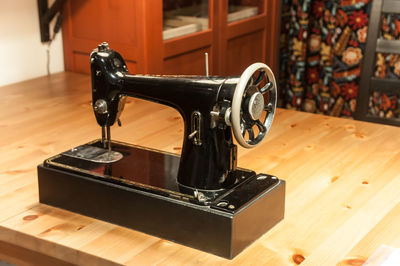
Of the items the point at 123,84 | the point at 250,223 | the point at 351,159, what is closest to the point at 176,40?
the point at 351,159

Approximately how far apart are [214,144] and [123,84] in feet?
0.77

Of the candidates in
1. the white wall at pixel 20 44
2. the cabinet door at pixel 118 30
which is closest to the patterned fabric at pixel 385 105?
the cabinet door at pixel 118 30

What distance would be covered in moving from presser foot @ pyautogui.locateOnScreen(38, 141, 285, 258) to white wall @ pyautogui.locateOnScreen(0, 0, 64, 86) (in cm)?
118

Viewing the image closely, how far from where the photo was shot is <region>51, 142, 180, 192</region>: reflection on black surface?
1223 mm

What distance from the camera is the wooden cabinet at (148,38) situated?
2355 millimetres

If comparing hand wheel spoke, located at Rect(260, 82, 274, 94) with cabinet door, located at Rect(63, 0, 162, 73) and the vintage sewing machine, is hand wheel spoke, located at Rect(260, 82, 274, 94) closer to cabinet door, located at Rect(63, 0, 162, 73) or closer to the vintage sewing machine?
the vintage sewing machine

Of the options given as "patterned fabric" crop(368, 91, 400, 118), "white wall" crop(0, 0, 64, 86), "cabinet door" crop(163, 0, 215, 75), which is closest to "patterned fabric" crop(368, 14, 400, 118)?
"patterned fabric" crop(368, 91, 400, 118)

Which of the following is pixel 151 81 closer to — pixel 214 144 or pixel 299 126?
pixel 214 144

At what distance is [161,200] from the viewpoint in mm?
1156

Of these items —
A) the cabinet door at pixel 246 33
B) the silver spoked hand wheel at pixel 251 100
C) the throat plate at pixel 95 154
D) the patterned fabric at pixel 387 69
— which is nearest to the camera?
the silver spoked hand wheel at pixel 251 100

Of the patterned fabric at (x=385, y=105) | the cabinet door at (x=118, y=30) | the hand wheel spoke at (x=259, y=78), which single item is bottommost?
the patterned fabric at (x=385, y=105)

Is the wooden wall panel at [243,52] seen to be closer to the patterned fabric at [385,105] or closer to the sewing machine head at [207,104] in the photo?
the patterned fabric at [385,105]

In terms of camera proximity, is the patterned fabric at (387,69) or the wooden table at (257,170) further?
the patterned fabric at (387,69)

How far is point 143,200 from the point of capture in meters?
1.18
